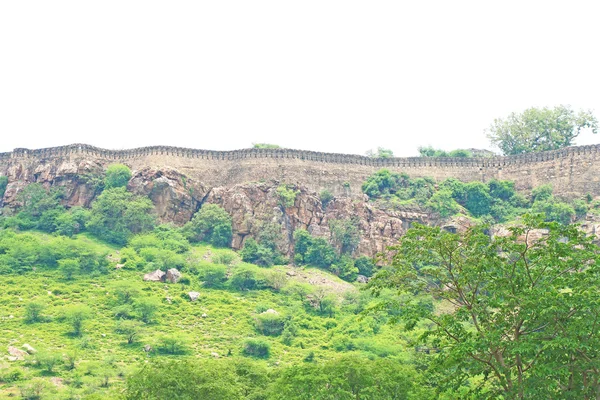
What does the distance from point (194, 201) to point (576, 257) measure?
57.1m

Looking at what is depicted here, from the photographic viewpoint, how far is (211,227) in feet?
255

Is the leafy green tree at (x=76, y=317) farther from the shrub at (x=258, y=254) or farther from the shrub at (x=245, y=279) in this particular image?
the shrub at (x=258, y=254)

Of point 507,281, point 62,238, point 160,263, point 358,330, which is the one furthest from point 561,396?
point 62,238

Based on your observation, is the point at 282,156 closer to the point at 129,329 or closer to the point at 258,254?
the point at 258,254

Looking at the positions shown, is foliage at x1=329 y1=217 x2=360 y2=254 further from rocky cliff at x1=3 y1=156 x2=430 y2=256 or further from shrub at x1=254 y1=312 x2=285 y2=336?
shrub at x1=254 y1=312 x2=285 y2=336

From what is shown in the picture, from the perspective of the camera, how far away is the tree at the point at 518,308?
23908 millimetres

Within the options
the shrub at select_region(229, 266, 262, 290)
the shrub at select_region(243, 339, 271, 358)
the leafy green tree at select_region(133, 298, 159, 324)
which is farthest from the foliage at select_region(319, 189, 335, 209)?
the shrub at select_region(243, 339, 271, 358)

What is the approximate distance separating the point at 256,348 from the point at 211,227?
1979 cm

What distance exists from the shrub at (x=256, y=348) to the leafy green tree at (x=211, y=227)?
1812 cm

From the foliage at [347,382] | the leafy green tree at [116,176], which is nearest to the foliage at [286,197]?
the leafy green tree at [116,176]

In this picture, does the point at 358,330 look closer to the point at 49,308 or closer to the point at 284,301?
the point at 284,301

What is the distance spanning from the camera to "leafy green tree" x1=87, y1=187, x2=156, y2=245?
76562mm

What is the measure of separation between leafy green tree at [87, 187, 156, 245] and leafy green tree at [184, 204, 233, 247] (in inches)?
133

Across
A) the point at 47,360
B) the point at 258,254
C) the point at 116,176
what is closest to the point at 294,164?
the point at 258,254
